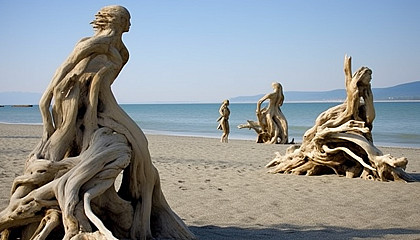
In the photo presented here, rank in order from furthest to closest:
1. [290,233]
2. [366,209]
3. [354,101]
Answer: [354,101] → [366,209] → [290,233]

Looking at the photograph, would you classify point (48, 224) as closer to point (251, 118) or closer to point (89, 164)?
point (89, 164)

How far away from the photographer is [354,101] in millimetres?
9336

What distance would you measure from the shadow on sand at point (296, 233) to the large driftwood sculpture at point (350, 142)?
3.57 m

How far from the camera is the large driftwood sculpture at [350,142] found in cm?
889

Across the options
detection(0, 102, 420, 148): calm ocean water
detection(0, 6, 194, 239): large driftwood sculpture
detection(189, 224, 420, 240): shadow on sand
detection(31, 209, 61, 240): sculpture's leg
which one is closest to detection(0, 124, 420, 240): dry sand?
detection(189, 224, 420, 240): shadow on sand

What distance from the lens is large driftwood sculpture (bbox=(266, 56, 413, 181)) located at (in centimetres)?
889

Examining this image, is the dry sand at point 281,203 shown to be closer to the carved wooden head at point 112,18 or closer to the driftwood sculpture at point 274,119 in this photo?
the carved wooden head at point 112,18

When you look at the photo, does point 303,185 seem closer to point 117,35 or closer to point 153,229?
point 153,229

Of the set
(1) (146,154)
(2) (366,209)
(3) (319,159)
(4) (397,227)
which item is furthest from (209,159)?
(1) (146,154)

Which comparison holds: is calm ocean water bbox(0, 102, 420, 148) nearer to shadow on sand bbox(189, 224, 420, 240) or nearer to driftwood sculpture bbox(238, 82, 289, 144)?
driftwood sculpture bbox(238, 82, 289, 144)

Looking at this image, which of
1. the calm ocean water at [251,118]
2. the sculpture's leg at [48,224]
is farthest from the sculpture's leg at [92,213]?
the calm ocean water at [251,118]

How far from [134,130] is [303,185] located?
488 centimetres

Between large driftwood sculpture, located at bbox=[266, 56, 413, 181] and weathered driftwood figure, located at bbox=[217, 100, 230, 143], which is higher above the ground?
large driftwood sculpture, located at bbox=[266, 56, 413, 181]

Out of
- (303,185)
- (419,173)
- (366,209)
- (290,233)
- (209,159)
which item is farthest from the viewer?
(209,159)
